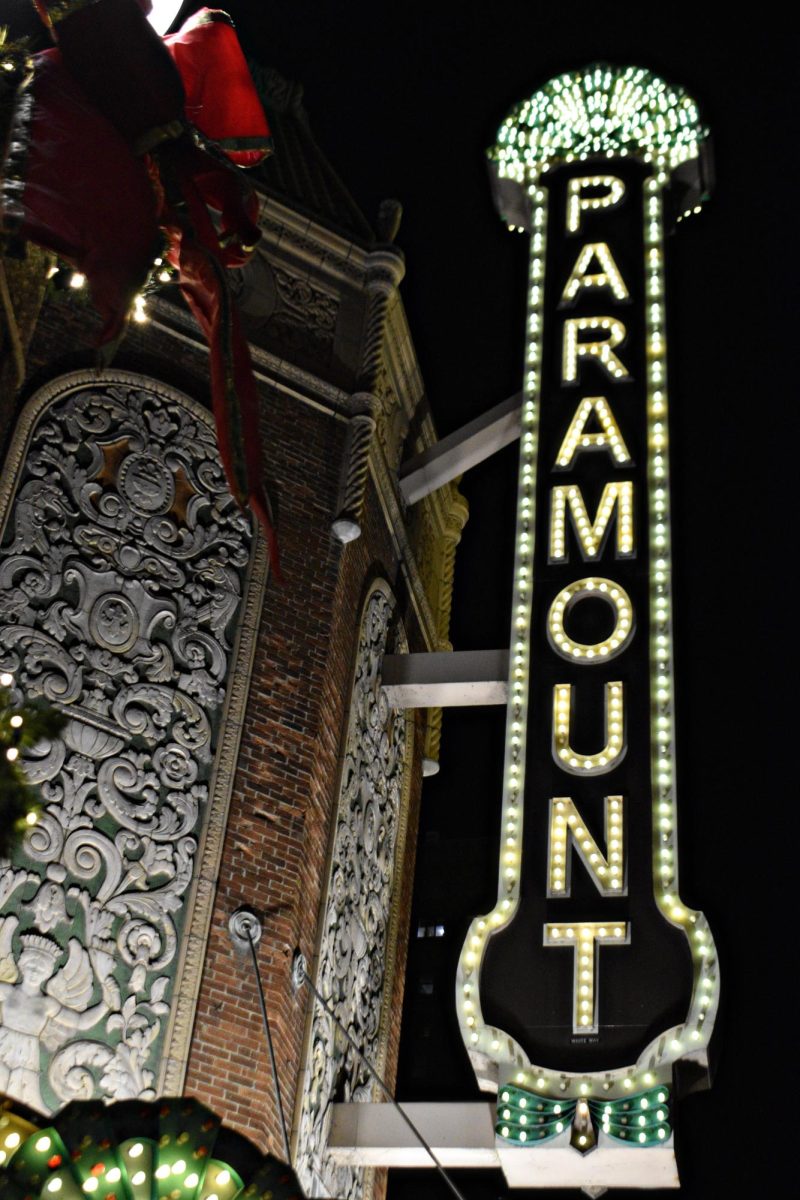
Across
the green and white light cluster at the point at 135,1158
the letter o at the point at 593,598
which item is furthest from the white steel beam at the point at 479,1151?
the green and white light cluster at the point at 135,1158

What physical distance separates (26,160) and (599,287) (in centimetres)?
862

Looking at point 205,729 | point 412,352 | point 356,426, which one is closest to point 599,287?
point 412,352

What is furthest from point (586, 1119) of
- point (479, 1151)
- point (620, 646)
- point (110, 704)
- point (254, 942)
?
point (110, 704)

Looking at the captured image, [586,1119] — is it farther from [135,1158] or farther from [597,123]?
[597,123]

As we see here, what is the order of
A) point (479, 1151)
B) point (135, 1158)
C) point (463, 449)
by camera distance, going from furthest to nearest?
point (463, 449) < point (479, 1151) < point (135, 1158)

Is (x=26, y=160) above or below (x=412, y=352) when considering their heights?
below

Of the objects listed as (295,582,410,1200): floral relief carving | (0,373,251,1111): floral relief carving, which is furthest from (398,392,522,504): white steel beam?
(0,373,251,1111): floral relief carving

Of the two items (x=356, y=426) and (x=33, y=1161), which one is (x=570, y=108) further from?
(x=33, y=1161)

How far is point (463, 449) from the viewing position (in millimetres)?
17875

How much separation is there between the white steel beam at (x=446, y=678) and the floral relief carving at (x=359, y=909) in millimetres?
163

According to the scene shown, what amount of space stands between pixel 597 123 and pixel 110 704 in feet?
31.1

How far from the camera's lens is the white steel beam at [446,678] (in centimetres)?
1612

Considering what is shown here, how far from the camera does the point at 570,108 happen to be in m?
19.4

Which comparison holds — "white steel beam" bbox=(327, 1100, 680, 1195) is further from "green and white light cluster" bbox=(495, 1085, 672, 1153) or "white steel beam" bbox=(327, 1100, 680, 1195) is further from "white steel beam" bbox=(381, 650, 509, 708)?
"white steel beam" bbox=(381, 650, 509, 708)
